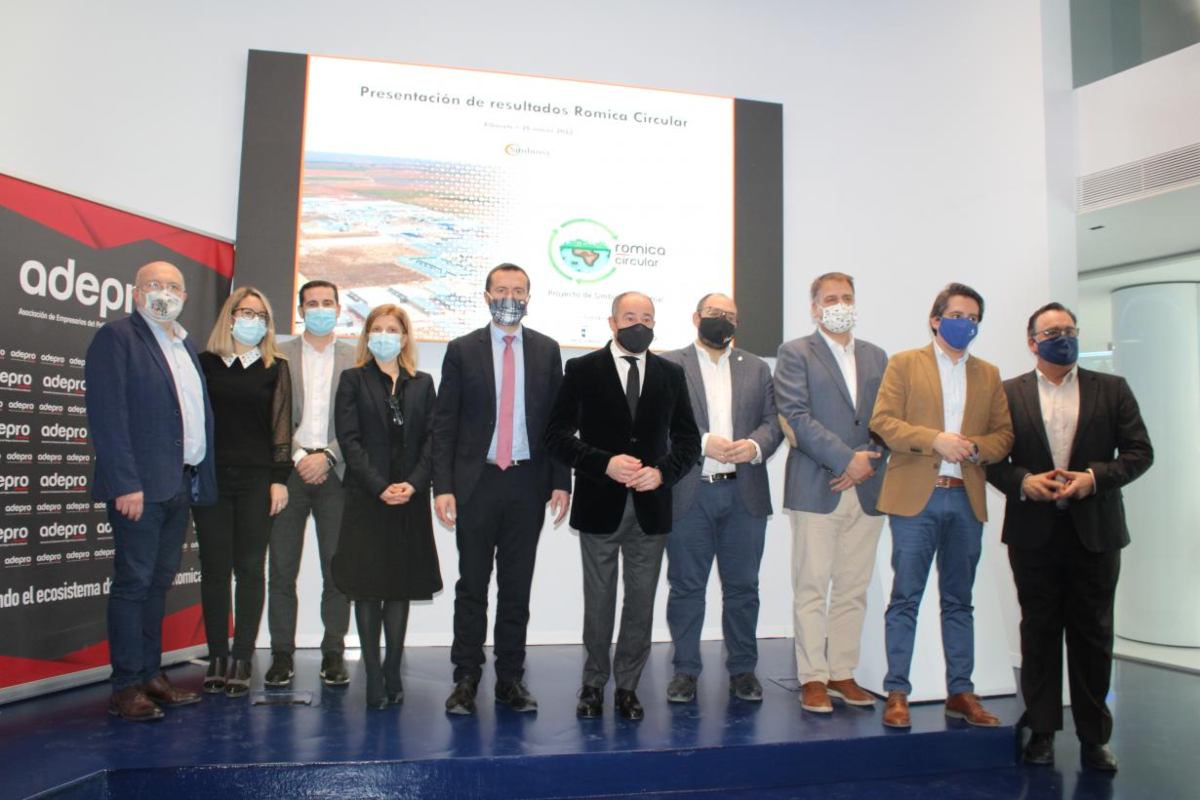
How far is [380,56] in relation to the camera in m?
4.57

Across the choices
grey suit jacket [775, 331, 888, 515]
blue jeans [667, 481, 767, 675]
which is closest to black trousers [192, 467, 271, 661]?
blue jeans [667, 481, 767, 675]

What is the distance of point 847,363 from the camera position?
3.37 m

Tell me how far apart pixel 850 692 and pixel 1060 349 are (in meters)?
1.53

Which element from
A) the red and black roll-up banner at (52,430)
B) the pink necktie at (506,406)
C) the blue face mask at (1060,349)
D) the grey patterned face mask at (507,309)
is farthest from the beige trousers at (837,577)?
the red and black roll-up banner at (52,430)

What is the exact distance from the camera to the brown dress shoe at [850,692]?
3254 mm

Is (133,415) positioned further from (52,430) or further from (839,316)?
(839,316)

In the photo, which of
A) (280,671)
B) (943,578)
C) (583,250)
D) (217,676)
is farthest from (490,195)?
(943,578)

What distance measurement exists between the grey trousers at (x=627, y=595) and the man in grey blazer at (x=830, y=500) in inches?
25.1

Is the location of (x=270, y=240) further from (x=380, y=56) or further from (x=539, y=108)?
(x=539, y=108)

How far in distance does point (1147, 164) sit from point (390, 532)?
4301mm

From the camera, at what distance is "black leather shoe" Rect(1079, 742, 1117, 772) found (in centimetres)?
298

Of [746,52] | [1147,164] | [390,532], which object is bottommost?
[390,532]

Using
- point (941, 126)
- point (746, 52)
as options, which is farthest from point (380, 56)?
point (941, 126)

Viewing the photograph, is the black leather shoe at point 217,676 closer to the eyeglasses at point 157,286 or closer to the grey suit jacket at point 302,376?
the grey suit jacket at point 302,376
